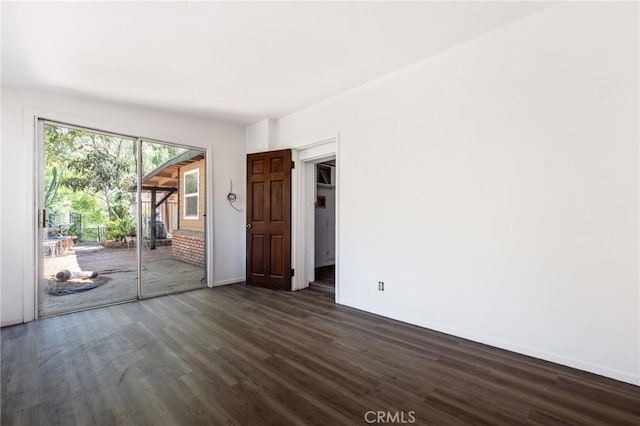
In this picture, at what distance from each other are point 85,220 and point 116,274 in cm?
86

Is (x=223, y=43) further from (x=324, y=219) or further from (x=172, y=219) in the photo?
(x=324, y=219)

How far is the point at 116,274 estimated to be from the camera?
407 cm

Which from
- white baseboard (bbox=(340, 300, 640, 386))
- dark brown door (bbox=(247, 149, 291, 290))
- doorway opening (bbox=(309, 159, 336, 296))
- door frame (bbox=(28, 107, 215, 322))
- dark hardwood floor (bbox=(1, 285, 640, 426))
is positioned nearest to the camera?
dark hardwood floor (bbox=(1, 285, 640, 426))

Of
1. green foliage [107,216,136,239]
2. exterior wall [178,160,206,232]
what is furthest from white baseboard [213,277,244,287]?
green foliage [107,216,136,239]

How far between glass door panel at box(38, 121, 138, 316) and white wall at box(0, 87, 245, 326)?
0.14 metres

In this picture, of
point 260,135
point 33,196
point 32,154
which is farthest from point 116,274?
point 260,135

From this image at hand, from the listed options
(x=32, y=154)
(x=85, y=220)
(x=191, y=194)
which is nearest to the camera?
(x=32, y=154)

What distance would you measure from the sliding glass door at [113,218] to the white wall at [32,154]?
0.14 metres

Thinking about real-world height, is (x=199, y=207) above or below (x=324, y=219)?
above

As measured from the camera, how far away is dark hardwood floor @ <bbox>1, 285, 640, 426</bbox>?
66.9 inches

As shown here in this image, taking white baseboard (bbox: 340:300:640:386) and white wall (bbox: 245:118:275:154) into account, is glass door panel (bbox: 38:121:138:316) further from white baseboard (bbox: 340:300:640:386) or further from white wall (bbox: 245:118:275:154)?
white baseboard (bbox: 340:300:640:386)

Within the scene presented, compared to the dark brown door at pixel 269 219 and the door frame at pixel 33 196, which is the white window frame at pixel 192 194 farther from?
the door frame at pixel 33 196

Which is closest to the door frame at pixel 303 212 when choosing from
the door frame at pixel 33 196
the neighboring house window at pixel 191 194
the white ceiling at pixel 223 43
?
the white ceiling at pixel 223 43

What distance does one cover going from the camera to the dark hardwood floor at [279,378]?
1.70 metres
